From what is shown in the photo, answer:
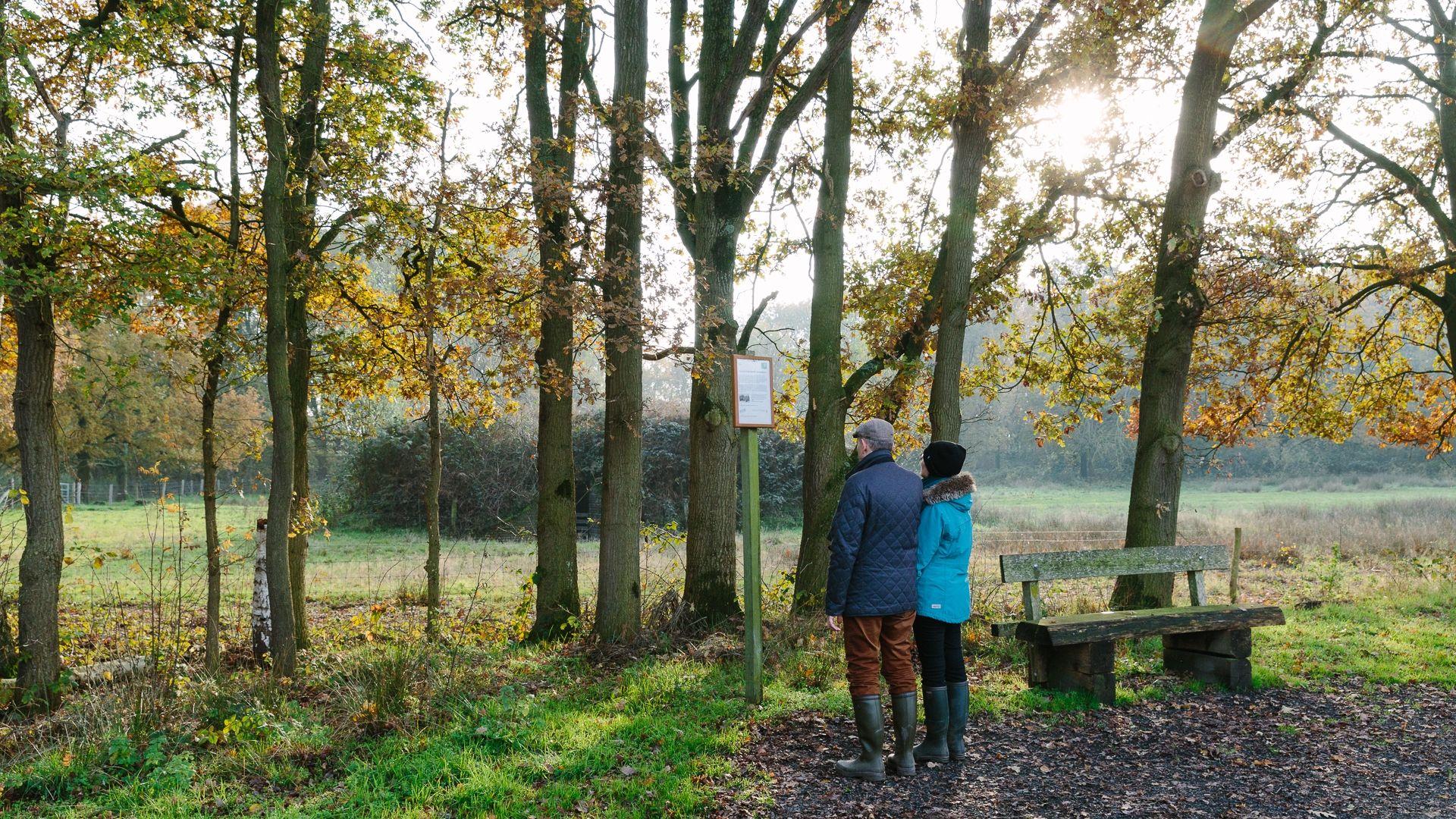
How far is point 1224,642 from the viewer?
6.83 m

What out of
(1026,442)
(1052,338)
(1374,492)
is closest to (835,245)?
(1052,338)

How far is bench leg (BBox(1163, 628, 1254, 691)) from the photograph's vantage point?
22.3 ft

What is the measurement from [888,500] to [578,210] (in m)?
4.87

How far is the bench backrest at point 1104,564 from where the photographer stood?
662cm

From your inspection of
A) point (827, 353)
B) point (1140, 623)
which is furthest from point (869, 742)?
point (827, 353)

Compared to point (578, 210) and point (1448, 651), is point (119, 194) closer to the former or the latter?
point (578, 210)

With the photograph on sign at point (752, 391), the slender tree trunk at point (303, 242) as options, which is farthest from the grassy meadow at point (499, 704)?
the photograph on sign at point (752, 391)

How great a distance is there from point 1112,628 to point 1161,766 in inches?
54.3

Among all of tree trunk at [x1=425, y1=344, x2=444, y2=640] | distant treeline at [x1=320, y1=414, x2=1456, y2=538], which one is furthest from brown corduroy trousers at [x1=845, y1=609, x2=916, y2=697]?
distant treeline at [x1=320, y1=414, x2=1456, y2=538]

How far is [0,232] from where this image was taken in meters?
6.92

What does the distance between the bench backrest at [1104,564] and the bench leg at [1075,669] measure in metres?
0.31

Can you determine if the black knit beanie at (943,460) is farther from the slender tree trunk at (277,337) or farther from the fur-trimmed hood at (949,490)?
the slender tree trunk at (277,337)

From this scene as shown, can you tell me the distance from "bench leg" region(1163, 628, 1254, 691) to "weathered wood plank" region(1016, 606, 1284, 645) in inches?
4.8

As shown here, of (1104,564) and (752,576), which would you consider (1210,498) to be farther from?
(752,576)
